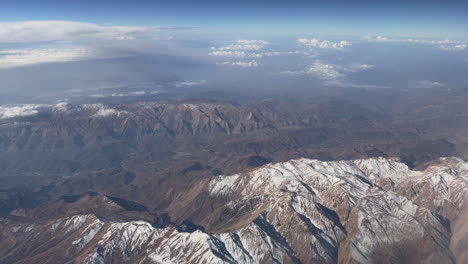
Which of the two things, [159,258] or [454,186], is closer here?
[159,258]

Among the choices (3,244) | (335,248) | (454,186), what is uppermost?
(454,186)

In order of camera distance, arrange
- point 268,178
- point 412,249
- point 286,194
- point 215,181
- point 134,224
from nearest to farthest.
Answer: point 412,249 < point 134,224 < point 286,194 < point 268,178 < point 215,181

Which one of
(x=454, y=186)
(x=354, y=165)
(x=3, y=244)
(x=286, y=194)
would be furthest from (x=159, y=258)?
(x=454, y=186)

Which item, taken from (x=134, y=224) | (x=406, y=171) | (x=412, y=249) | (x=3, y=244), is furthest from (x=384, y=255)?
(x=3, y=244)

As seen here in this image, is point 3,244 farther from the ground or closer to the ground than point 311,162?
closer to the ground

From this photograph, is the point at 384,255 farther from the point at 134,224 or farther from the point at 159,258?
the point at 134,224

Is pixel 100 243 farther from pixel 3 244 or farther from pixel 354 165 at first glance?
pixel 354 165

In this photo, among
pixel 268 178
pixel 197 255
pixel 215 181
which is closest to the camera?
pixel 197 255
